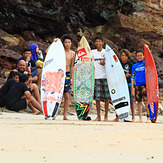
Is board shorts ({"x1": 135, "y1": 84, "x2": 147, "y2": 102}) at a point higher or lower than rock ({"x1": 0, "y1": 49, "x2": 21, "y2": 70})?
lower

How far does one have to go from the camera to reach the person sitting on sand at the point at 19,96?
6555mm

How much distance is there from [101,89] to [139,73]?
847mm

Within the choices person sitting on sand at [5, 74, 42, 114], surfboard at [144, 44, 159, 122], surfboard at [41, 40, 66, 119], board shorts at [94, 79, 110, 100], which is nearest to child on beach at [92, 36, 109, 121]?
board shorts at [94, 79, 110, 100]

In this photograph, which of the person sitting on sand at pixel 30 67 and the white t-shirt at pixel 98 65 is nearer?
the white t-shirt at pixel 98 65

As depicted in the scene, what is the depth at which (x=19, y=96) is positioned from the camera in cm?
660

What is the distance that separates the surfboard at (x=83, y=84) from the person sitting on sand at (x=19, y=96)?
994 millimetres

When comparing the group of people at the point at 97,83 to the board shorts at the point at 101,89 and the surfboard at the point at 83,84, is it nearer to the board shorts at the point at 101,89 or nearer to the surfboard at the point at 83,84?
the board shorts at the point at 101,89

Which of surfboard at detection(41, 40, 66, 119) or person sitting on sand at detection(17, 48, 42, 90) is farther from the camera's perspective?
person sitting on sand at detection(17, 48, 42, 90)

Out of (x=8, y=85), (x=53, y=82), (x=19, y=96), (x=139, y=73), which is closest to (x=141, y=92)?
(x=139, y=73)

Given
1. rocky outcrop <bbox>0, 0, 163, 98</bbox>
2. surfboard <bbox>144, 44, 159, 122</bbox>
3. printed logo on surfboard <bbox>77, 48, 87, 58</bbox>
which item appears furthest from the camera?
rocky outcrop <bbox>0, 0, 163, 98</bbox>

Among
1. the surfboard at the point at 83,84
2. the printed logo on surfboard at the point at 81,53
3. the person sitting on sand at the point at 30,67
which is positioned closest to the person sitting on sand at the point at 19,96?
the person sitting on sand at the point at 30,67

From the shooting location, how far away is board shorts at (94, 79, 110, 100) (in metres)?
6.50

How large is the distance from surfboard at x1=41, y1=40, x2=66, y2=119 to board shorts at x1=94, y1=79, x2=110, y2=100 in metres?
0.72

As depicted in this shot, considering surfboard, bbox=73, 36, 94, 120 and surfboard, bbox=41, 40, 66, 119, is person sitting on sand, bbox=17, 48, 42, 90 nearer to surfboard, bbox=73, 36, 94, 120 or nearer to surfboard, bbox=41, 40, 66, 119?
surfboard, bbox=41, 40, 66, 119
